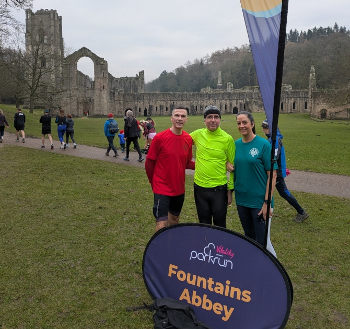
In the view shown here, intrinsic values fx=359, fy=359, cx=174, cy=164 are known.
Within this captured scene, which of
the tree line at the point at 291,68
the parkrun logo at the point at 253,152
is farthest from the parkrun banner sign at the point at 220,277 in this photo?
the tree line at the point at 291,68

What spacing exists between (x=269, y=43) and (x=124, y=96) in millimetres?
63647

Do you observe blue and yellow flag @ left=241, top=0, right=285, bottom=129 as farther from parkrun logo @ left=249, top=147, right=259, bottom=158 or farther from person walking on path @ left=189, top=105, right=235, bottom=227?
person walking on path @ left=189, top=105, right=235, bottom=227

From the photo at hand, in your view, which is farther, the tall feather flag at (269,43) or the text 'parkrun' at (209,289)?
the text 'parkrun' at (209,289)

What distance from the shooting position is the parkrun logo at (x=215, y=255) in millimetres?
Answer: 3365

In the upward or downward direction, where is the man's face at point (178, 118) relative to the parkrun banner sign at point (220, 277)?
upward

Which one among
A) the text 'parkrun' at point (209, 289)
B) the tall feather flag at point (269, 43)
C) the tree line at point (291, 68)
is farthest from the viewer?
the tree line at point (291, 68)

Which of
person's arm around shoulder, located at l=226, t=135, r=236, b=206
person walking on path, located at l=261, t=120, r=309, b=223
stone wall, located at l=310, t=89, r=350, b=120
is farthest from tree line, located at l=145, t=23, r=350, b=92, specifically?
person's arm around shoulder, located at l=226, t=135, r=236, b=206

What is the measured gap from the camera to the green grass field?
12.4ft

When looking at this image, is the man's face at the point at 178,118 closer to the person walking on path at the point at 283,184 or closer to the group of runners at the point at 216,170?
the group of runners at the point at 216,170

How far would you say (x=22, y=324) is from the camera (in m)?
3.54

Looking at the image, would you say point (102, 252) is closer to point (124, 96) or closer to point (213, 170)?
point (213, 170)

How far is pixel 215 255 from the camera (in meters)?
3.43

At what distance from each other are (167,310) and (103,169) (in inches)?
332

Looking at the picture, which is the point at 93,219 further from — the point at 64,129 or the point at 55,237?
the point at 64,129
